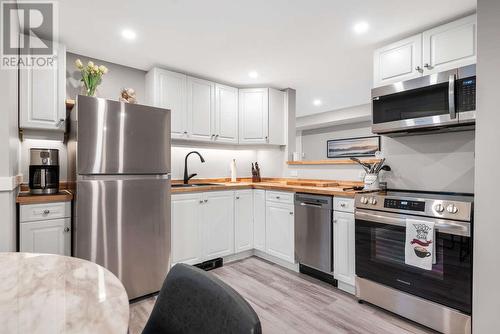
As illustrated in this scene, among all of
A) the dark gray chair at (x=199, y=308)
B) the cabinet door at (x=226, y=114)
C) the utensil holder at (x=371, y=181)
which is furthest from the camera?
the cabinet door at (x=226, y=114)

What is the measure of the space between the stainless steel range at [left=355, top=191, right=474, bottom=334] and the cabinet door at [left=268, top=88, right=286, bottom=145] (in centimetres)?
182

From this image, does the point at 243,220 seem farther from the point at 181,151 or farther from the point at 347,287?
the point at 347,287

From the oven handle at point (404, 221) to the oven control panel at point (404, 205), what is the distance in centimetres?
6

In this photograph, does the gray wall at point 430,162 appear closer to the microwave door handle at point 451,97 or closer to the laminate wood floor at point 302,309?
the microwave door handle at point 451,97

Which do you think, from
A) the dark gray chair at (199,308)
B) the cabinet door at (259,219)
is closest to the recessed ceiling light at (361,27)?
the cabinet door at (259,219)

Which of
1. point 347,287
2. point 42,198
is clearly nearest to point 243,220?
point 347,287

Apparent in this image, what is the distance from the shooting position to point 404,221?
1.95 metres

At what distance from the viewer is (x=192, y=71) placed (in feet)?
10.5

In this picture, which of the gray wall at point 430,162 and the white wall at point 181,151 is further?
the white wall at point 181,151

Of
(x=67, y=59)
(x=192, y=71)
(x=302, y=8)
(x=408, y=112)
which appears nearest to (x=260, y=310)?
(x=408, y=112)

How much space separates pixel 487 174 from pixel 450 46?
123cm

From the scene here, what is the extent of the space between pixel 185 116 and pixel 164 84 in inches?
17.2

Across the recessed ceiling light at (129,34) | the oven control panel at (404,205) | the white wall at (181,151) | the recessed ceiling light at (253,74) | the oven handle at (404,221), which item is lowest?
the oven handle at (404,221)

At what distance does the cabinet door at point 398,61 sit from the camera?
2299 mm
